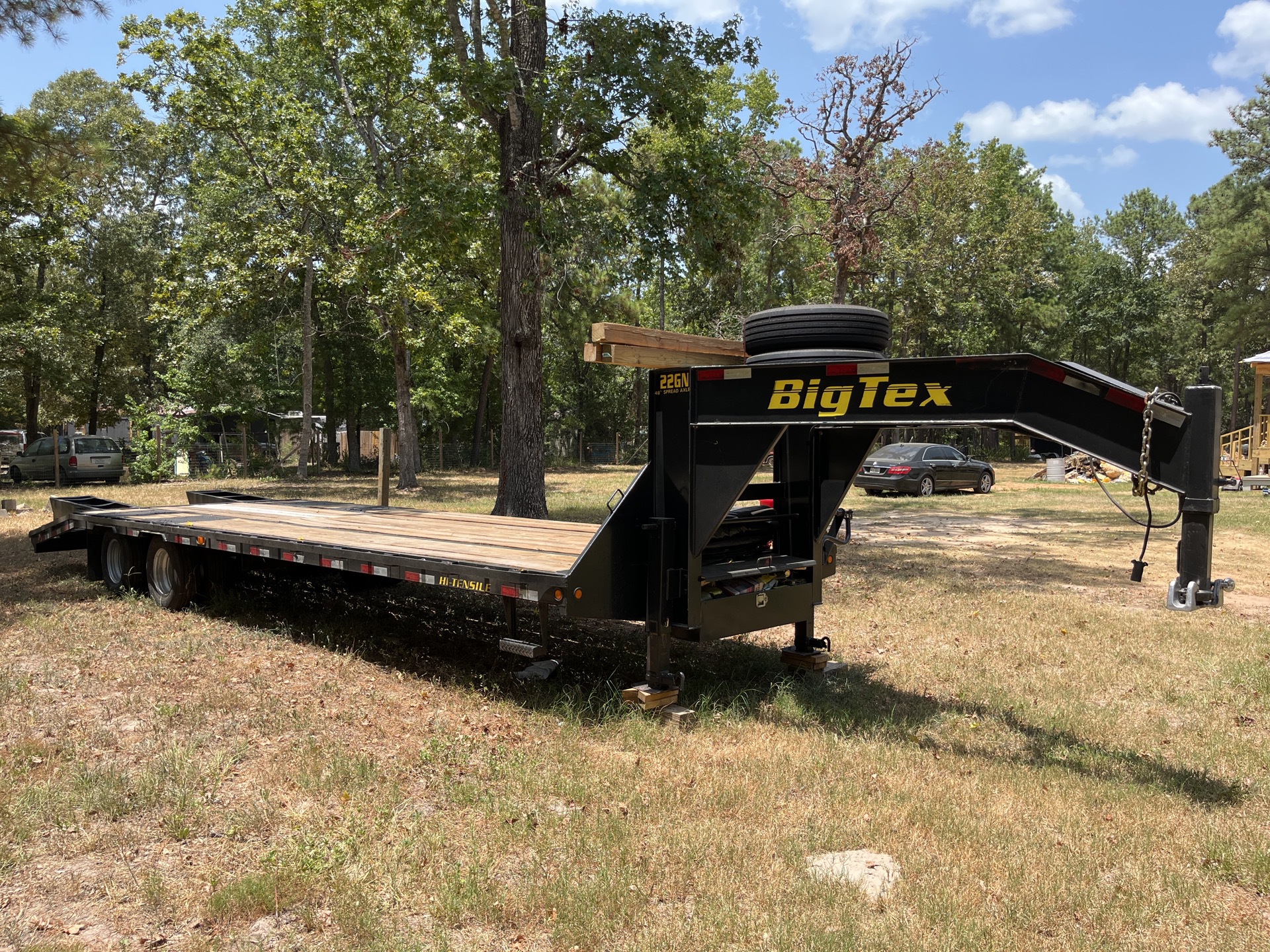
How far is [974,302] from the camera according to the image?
1843 inches

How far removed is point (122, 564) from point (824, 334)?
8323 mm

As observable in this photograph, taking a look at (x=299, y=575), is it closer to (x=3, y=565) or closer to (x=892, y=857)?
(x=3, y=565)

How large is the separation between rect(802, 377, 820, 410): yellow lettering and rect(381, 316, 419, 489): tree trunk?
21.2 m

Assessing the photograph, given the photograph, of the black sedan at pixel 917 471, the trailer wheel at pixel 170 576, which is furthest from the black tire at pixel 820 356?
the black sedan at pixel 917 471

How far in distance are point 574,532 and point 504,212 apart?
25.9 ft

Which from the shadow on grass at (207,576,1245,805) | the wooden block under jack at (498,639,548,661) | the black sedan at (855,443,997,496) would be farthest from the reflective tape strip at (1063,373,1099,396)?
the black sedan at (855,443,997,496)

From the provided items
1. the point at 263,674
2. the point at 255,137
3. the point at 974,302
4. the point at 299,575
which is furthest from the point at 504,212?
the point at 974,302

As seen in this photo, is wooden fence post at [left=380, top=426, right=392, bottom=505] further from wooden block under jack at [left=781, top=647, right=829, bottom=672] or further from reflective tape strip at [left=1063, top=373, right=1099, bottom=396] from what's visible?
reflective tape strip at [left=1063, top=373, right=1099, bottom=396]

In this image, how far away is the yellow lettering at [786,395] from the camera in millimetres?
4848

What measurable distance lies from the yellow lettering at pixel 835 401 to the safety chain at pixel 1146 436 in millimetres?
1261

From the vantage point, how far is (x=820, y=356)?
4.96 m

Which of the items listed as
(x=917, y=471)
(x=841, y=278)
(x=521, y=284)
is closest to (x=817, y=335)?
(x=521, y=284)

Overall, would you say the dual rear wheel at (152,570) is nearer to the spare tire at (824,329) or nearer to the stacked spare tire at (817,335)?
the stacked spare tire at (817,335)

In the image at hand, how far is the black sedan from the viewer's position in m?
24.3
